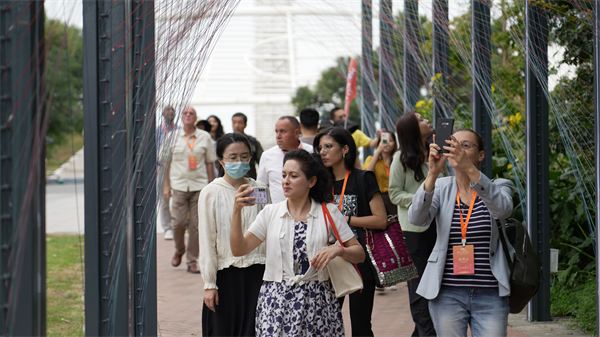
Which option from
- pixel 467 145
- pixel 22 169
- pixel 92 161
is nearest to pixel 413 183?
pixel 467 145

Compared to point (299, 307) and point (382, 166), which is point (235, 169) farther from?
point (382, 166)

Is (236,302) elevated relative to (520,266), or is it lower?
lower

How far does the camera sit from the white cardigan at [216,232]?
415 cm

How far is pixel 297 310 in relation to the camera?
11.8 ft

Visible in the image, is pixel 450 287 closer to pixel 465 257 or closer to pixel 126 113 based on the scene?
pixel 465 257

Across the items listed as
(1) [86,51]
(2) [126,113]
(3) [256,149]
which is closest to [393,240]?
(2) [126,113]

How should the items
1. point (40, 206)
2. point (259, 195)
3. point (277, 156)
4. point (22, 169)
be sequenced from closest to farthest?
point (22, 169)
point (40, 206)
point (259, 195)
point (277, 156)

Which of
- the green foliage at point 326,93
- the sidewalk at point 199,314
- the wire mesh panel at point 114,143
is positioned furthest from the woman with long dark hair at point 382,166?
A: the green foliage at point 326,93

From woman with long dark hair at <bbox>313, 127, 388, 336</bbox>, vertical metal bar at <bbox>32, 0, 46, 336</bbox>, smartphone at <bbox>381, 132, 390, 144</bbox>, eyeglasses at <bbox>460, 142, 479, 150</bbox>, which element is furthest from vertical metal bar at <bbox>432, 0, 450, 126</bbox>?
vertical metal bar at <bbox>32, 0, 46, 336</bbox>

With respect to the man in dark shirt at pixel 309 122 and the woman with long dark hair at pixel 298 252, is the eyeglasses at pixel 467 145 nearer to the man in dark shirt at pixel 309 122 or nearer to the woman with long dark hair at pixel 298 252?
the woman with long dark hair at pixel 298 252

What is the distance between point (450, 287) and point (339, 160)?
1.49m

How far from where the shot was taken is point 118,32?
327cm

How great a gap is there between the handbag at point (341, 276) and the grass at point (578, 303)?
3310mm

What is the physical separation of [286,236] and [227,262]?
66 cm
